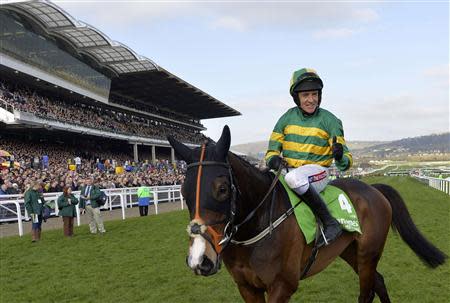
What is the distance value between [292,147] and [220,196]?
1178 millimetres

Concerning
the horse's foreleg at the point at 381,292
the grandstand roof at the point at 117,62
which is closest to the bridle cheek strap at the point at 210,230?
the horse's foreleg at the point at 381,292

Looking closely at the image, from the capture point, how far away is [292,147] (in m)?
3.37

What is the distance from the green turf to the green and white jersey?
7.26ft

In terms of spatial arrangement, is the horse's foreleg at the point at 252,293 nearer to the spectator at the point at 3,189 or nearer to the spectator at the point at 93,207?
the spectator at the point at 93,207

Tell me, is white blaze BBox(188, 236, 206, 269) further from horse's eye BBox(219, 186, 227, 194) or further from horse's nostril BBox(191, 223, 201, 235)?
horse's eye BBox(219, 186, 227, 194)

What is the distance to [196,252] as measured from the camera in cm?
220

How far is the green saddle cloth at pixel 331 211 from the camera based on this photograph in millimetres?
2979

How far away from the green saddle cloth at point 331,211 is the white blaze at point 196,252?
0.95m

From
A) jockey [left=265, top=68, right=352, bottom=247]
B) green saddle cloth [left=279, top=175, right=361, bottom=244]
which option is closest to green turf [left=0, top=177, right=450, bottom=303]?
green saddle cloth [left=279, top=175, right=361, bottom=244]

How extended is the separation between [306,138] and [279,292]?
1174 millimetres

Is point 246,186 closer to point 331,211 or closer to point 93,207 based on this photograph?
point 331,211

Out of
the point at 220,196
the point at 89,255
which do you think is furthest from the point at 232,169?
the point at 89,255

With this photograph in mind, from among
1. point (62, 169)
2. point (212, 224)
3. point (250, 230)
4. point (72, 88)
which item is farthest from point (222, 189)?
point (72, 88)

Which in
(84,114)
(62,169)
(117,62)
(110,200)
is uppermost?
(117,62)
